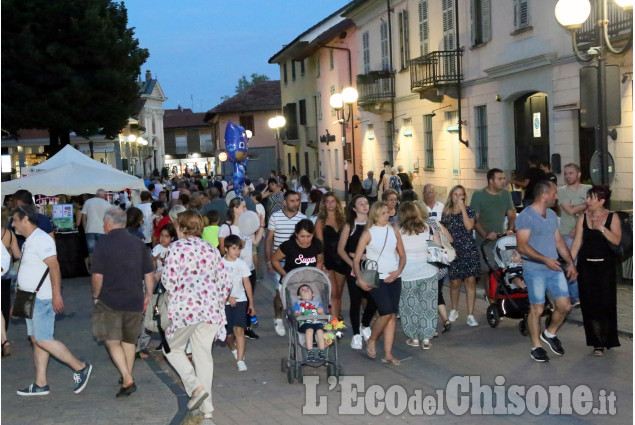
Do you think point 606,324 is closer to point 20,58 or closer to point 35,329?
point 35,329

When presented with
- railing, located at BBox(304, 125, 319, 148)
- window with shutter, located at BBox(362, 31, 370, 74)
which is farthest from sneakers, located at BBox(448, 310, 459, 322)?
railing, located at BBox(304, 125, 319, 148)

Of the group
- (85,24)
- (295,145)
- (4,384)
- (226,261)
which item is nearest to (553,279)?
(226,261)

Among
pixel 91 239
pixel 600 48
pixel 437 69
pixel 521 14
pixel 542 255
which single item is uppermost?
pixel 521 14

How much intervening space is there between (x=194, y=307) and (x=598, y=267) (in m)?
4.25

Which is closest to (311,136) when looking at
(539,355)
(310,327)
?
(539,355)

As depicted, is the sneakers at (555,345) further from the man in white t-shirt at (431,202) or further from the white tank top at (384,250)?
the man in white t-shirt at (431,202)

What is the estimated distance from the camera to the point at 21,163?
147 feet

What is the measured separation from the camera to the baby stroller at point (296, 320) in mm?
8711

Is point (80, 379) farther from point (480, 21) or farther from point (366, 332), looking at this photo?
point (480, 21)

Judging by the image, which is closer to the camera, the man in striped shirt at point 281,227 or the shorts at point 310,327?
the shorts at point 310,327

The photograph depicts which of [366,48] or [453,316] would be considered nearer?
[453,316]

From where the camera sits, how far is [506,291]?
1062cm

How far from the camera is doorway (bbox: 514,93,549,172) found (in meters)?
21.8

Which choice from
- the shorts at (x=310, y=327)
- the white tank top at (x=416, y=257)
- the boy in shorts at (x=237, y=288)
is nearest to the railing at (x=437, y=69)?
the white tank top at (x=416, y=257)
